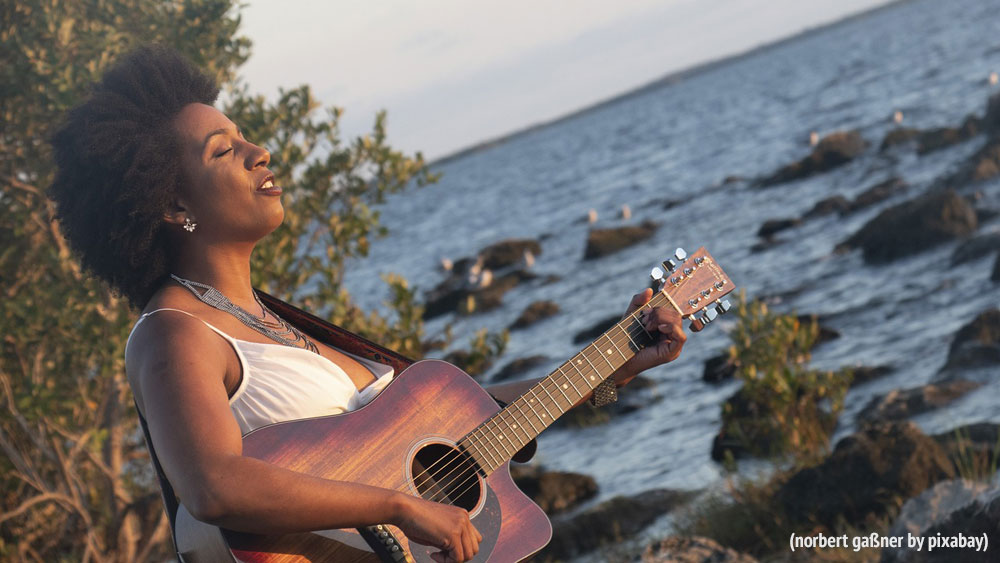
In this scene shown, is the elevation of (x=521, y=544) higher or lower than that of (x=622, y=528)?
higher

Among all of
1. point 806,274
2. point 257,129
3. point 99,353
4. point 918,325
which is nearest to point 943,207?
point 806,274

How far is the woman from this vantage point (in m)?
2.67

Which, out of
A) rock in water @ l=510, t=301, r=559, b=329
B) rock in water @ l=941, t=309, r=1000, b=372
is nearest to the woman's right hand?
rock in water @ l=941, t=309, r=1000, b=372

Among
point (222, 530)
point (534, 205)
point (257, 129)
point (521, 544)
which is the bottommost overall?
point (534, 205)

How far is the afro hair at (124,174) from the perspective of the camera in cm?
297

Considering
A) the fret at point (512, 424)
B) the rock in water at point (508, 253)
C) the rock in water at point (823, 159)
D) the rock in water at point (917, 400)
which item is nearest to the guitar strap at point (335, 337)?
the fret at point (512, 424)

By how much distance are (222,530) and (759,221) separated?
2329 centimetres

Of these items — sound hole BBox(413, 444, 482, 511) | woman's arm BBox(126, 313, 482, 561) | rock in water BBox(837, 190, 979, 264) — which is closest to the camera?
woman's arm BBox(126, 313, 482, 561)

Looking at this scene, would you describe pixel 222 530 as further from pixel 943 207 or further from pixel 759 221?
pixel 759 221

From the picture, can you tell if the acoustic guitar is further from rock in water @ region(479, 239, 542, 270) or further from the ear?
rock in water @ region(479, 239, 542, 270)

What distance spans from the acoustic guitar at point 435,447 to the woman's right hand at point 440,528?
0.57ft

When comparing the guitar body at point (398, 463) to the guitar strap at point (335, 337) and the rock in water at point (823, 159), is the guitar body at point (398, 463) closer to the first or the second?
the guitar strap at point (335, 337)

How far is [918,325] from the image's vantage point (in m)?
12.4

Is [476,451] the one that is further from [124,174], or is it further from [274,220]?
[124,174]
